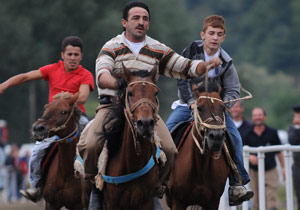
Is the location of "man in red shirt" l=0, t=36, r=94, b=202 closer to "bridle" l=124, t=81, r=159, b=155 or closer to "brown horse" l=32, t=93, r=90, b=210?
"brown horse" l=32, t=93, r=90, b=210

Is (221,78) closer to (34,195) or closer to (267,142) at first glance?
(34,195)

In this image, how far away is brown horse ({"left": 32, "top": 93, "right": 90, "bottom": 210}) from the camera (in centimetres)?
1095

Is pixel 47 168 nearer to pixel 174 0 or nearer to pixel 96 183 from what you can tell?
pixel 96 183

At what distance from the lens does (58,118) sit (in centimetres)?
1092

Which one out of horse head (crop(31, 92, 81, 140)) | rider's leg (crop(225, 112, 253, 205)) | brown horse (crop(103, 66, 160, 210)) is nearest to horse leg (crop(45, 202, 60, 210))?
horse head (crop(31, 92, 81, 140))

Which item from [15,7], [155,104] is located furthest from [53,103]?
[15,7]

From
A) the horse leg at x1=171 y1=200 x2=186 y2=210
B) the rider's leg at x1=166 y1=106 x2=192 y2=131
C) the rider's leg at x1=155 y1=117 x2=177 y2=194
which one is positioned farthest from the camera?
the rider's leg at x1=166 y1=106 x2=192 y2=131

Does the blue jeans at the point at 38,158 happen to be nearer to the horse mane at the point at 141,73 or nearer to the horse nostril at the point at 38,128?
the horse nostril at the point at 38,128

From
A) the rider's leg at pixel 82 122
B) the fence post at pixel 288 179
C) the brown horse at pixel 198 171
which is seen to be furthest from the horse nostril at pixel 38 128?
the fence post at pixel 288 179

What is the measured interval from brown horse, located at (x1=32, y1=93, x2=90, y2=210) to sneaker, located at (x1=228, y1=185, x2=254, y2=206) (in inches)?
84.1

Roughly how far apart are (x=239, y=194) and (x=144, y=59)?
8.70ft

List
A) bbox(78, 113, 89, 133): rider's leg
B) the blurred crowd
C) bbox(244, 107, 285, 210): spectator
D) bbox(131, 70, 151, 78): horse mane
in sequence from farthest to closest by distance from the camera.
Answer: the blurred crowd < bbox(244, 107, 285, 210): spectator < bbox(78, 113, 89, 133): rider's leg < bbox(131, 70, 151, 78): horse mane

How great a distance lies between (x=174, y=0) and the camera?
91750 millimetres

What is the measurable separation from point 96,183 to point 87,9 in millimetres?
54370
